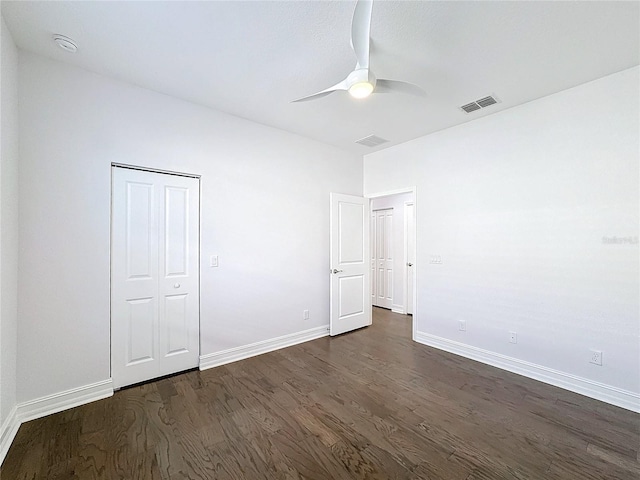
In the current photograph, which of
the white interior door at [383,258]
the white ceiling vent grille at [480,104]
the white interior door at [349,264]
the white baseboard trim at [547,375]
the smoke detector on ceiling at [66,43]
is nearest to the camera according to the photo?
the smoke detector on ceiling at [66,43]

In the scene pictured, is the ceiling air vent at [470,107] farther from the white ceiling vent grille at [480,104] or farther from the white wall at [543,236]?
the white wall at [543,236]

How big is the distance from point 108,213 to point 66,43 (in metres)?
1.31

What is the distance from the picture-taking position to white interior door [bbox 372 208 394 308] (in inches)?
239

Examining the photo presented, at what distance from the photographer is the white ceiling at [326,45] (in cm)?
180

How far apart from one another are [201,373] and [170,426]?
87 cm

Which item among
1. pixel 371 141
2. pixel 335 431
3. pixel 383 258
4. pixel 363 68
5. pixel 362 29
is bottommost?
pixel 335 431

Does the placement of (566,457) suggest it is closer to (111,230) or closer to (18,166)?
(111,230)

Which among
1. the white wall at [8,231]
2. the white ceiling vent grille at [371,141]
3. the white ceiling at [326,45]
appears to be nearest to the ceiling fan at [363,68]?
the white ceiling at [326,45]

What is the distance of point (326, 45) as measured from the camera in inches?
83.1

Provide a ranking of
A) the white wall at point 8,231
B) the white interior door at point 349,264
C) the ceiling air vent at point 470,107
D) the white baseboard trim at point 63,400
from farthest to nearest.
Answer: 1. the white interior door at point 349,264
2. the ceiling air vent at point 470,107
3. the white baseboard trim at point 63,400
4. the white wall at point 8,231

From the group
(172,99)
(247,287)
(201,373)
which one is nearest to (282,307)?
Answer: (247,287)

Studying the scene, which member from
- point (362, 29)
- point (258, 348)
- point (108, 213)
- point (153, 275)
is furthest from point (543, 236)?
point (108, 213)

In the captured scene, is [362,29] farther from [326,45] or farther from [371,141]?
[371,141]

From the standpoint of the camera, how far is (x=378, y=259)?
6375 mm
